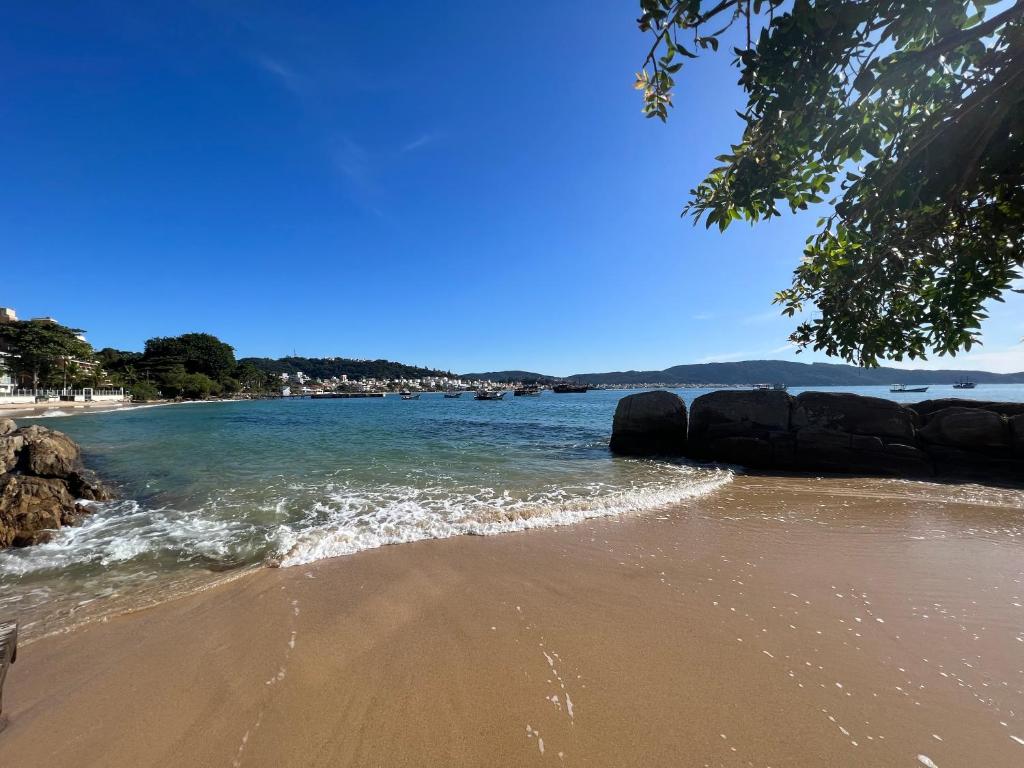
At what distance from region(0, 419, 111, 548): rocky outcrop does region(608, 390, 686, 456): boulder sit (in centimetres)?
1521

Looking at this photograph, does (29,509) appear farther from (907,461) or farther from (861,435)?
(907,461)

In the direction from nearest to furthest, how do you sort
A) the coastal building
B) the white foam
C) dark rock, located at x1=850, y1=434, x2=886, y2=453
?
the white foam
dark rock, located at x1=850, y1=434, x2=886, y2=453
the coastal building

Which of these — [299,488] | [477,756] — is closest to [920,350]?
[477,756]

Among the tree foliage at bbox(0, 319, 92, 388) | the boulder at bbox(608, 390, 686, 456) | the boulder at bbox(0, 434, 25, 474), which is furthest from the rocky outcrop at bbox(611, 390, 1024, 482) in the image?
the tree foliage at bbox(0, 319, 92, 388)

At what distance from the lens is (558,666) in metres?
3.15

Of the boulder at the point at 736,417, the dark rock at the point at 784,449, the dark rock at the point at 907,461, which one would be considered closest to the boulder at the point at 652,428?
the boulder at the point at 736,417

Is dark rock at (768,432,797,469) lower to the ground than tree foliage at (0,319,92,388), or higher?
lower

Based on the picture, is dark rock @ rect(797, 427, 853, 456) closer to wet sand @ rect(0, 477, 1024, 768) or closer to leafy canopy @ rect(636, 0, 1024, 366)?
wet sand @ rect(0, 477, 1024, 768)

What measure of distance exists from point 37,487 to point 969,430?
2187 centimetres

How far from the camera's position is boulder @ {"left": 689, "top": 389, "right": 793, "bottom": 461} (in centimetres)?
1280

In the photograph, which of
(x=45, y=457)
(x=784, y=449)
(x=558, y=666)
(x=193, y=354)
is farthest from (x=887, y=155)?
(x=193, y=354)

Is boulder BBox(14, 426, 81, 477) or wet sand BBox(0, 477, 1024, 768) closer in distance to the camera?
wet sand BBox(0, 477, 1024, 768)

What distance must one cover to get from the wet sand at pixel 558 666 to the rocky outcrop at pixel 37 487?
4.59m

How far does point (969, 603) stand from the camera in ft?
13.2
